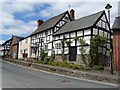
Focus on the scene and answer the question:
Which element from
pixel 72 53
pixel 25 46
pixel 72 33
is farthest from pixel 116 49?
pixel 25 46

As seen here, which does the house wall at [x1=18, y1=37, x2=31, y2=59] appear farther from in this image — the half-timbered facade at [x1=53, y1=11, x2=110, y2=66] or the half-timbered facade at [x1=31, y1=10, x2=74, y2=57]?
the half-timbered facade at [x1=53, y1=11, x2=110, y2=66]

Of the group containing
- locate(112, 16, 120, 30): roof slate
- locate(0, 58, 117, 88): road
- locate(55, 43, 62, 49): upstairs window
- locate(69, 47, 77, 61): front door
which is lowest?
locate(0, 58, 117, 88): road

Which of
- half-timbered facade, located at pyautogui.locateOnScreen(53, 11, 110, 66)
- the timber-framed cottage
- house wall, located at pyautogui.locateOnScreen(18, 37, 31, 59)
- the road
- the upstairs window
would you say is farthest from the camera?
house wall, located at pyautogui.locateOnScreen(18, 37, 31, 59)

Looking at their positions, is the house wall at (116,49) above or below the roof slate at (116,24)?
below

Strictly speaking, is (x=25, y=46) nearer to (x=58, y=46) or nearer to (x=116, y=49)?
(x=58, y=46)

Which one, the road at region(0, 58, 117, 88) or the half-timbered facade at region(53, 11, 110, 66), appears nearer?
the road at region(0, 58, 117, 88)

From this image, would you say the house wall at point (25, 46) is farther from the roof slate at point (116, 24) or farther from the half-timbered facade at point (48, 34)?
the roof slate at point (116, 24)

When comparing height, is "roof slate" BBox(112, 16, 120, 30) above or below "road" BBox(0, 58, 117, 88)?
above

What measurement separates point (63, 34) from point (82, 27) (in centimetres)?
493

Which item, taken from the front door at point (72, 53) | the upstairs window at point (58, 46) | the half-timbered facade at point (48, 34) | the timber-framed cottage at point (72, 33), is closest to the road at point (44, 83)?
the timber-framed cottage at point (72, 33)

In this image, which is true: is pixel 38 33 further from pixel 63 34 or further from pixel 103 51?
pixel 103 51

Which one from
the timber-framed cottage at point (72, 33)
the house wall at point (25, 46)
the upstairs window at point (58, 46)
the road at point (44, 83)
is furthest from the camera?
the house wall at point (25, 46)

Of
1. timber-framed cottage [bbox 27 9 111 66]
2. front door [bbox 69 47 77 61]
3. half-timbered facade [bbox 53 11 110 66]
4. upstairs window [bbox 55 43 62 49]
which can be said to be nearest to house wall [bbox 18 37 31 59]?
timber-framed cottage [bbox 27 9 111 66]

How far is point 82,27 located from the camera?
93.6ft
